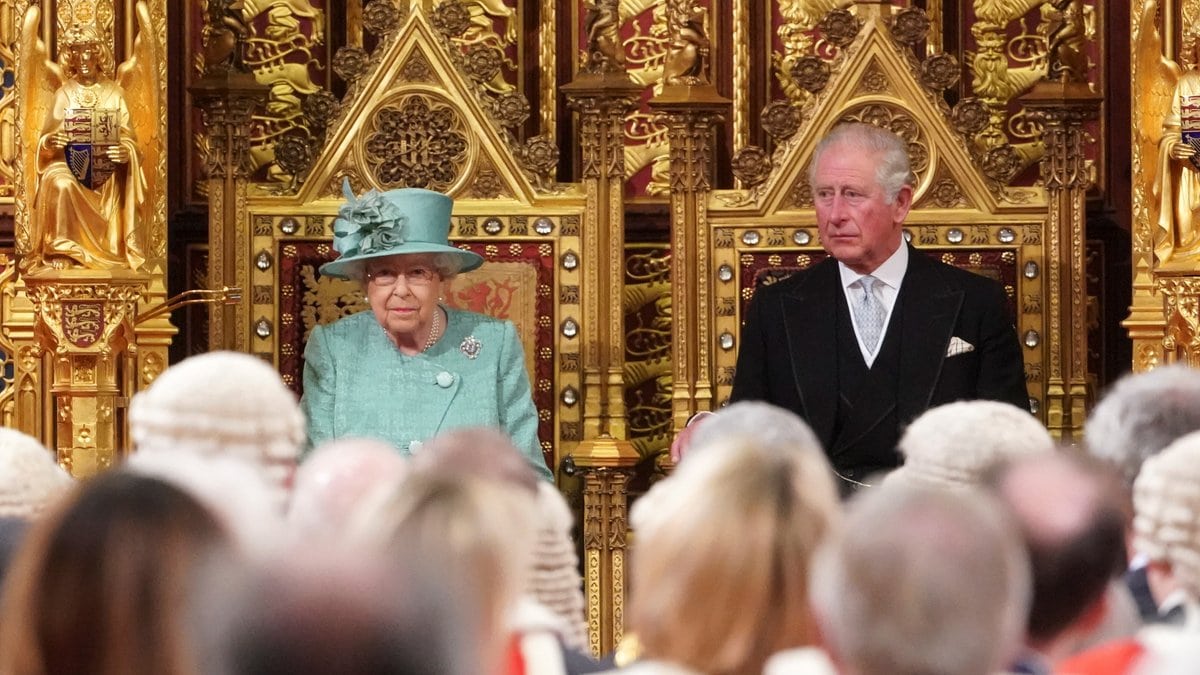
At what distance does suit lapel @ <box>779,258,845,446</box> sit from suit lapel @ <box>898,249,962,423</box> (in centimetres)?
19

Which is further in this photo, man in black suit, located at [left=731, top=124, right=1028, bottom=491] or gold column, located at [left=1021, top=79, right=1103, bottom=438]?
gold column, located at [left=1021, top=79, right=1103, bottom=438]

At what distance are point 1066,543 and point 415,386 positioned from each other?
3.61m

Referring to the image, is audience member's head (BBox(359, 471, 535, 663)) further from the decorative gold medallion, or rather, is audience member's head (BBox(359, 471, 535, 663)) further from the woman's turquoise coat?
the decorative gold medallion

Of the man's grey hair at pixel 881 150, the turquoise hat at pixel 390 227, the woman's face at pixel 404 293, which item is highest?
the man's grey hair at pixel 881 150

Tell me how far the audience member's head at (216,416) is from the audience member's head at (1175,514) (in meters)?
1.28

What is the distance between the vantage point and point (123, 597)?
89.0 inches

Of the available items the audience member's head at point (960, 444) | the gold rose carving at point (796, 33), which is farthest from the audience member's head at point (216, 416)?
the gold rose carving at point (796, 33)

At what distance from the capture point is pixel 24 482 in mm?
3582

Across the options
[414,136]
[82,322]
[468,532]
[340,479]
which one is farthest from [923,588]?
[414,136]

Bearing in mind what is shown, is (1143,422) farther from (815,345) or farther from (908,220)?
(908,220)

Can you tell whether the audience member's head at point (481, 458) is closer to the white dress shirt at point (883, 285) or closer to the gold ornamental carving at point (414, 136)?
the white dress shirt at point (883, 285)

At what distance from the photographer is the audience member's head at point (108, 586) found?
2246 millimetres

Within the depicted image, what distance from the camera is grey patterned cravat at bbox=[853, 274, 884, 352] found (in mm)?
6344

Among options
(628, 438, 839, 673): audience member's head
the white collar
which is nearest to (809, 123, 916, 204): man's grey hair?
the white collar
